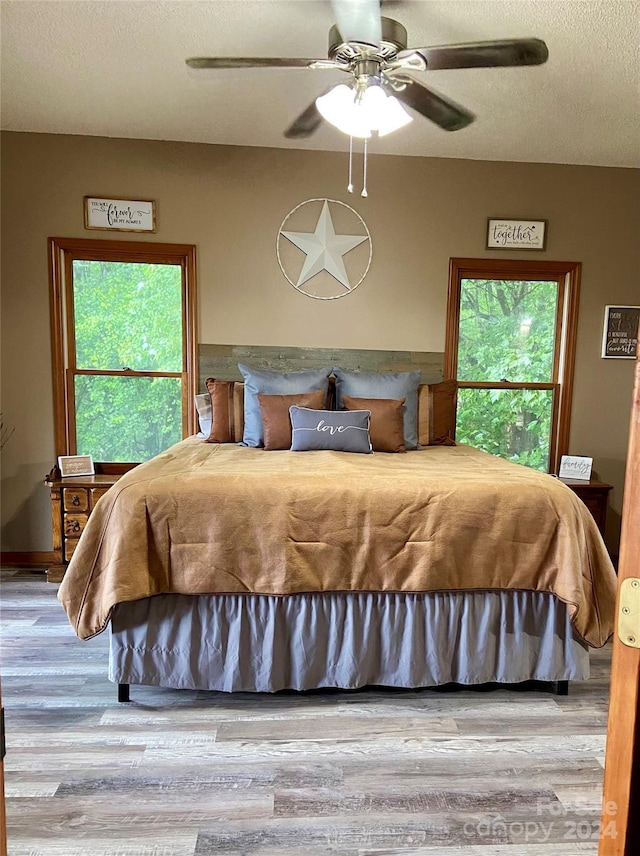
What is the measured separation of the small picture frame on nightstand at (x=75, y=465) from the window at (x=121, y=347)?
0.18 m

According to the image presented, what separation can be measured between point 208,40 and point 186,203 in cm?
125

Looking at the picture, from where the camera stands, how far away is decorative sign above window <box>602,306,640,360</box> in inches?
150

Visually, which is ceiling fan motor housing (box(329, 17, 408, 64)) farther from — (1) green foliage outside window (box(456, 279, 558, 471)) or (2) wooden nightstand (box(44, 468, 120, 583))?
(2) wooden nightstand (box(44, 468, 120, 583))

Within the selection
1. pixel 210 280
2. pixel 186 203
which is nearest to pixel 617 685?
pixel 210 280

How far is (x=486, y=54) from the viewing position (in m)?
1.92

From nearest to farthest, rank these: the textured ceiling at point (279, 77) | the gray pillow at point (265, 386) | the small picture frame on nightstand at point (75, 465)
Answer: the textured ceiling at point (279, 77), the gray pillow at point (265, 386), the small picture frame on nightstand at point (75, 465)

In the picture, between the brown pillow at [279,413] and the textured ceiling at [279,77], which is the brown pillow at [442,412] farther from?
the textured ceiling at [279,77]

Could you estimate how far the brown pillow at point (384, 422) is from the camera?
3.04m

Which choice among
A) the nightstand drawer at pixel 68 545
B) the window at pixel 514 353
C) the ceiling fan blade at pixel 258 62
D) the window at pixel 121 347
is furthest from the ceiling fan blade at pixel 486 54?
the nightstand drawer at pixel 68 545

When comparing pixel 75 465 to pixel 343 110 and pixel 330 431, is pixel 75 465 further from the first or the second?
pixel 343 110

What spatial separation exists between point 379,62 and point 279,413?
1692mm

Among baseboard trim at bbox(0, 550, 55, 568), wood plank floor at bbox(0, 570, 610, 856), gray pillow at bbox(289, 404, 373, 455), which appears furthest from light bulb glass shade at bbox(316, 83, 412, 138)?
baseboard trim at bbox(0, 550, 55, 568)

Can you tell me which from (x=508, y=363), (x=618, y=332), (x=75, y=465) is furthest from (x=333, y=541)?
(x=618, y=332)

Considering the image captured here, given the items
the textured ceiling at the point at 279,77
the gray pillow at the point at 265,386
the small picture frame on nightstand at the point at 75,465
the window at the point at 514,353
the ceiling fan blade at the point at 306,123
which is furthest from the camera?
the window at the point at 514,353
